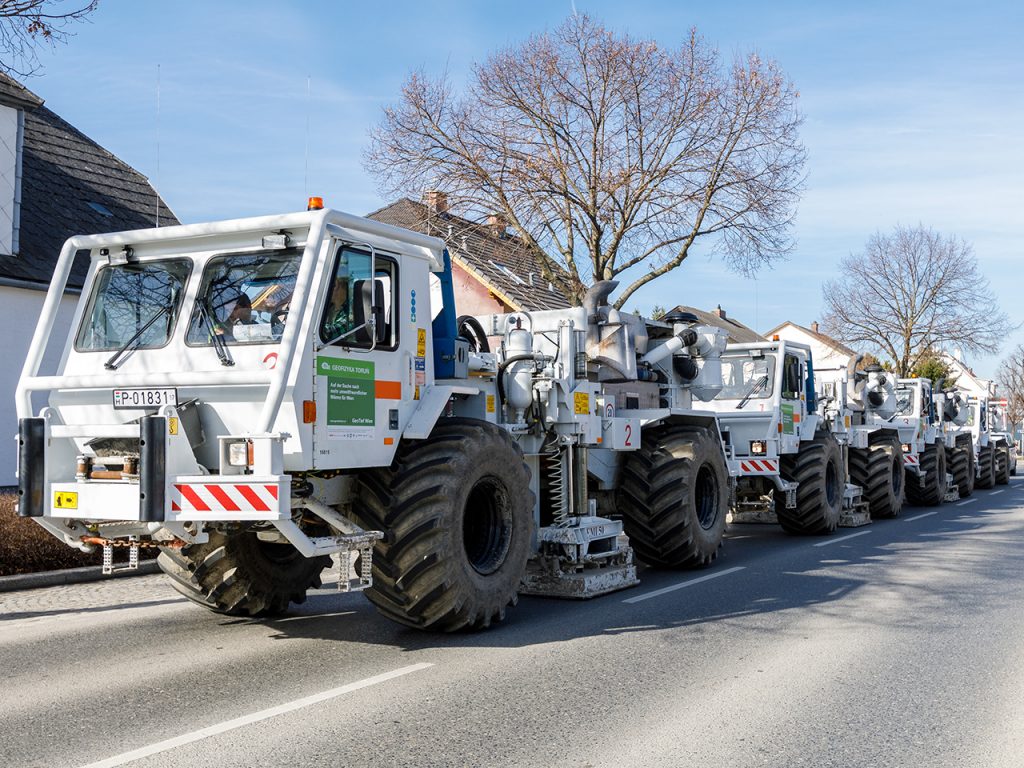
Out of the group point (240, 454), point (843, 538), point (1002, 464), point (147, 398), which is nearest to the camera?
point (240, 454)

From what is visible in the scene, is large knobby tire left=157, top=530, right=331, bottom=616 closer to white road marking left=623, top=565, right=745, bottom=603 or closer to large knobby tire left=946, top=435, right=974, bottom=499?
white road marking left=623, top=565, right=745, bottom=603

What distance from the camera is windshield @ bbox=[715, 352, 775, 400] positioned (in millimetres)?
Result: 15211

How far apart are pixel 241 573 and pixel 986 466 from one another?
24297mm

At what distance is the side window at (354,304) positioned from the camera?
7.09m

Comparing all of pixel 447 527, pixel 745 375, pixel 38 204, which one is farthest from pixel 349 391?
pixel 38 204

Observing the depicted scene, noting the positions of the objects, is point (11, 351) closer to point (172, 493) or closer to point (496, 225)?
point (496, 225)

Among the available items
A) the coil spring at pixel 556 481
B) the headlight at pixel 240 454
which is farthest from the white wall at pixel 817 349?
the headlight at pixel 240 454

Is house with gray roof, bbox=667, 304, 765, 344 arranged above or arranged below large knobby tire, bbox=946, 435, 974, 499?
above

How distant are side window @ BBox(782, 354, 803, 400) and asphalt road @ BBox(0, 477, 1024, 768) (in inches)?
203

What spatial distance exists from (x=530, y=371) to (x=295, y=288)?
2894 millimetres

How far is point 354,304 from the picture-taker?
23.6ft

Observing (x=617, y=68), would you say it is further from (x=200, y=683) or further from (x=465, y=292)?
(x=200, y=683)

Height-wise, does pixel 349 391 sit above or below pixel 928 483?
above

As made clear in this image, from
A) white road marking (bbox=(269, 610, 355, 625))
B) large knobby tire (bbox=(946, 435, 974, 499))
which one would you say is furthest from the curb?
large knobby tire (bbox=(946, 435, 974, 499))
